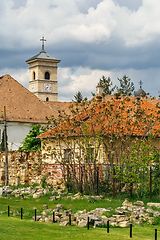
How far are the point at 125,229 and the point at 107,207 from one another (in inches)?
200

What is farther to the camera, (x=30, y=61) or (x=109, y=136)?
(x=30, y=61)

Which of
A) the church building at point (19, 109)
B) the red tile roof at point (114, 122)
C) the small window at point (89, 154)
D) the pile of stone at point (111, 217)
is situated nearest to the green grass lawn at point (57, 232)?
the pile of stone at point (111, 217)

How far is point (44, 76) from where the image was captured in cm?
9544

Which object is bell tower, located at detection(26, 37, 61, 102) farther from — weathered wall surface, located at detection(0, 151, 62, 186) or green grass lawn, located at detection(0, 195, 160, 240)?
green grass lawn, located at detection(0, 195, 160, 240)

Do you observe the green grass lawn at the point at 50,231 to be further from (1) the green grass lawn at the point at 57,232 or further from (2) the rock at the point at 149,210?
(2) the rock at the point at 149,210

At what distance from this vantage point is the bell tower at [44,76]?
94469 mm

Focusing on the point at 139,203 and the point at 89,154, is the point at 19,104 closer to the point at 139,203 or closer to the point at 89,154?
the point at 89,154

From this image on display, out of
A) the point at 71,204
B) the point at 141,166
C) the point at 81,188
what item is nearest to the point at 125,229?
the point at 71,204

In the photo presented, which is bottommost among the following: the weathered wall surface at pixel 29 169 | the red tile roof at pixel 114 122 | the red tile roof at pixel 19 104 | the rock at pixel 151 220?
the rock at pixel 151 220

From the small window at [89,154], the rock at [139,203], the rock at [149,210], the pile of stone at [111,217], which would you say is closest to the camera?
the pile of stone at [111,217]

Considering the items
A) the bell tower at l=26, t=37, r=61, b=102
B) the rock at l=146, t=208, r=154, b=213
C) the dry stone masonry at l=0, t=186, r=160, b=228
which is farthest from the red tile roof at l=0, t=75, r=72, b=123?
the bell tower at l=26, t=37, r=61, b=102

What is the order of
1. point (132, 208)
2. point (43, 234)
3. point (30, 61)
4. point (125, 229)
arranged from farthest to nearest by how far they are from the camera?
point (30, 61) → point (132, 208) → point (125, 229) → point (43, 234)

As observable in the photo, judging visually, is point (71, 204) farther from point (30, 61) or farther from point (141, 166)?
point (30, 61)

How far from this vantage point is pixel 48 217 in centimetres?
1886
